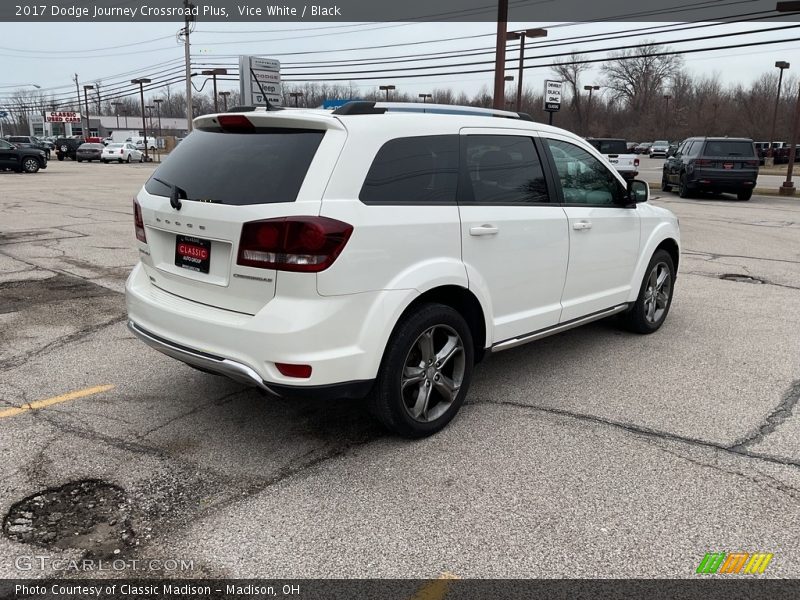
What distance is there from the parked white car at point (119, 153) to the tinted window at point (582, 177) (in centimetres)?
4843

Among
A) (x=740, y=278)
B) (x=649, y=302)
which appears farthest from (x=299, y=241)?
(x=740, y=278)

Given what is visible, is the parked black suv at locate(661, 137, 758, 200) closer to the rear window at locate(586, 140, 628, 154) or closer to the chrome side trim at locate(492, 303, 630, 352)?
the rear window at locate(586, 140, 628, 154)

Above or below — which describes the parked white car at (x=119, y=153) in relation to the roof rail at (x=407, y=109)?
below

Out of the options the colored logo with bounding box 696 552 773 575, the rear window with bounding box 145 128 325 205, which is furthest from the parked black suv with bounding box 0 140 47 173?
the colored logo with bounding box 696 552 773 575

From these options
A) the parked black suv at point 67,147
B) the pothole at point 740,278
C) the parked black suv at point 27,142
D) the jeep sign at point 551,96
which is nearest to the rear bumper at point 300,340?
the pothole at point 740,278

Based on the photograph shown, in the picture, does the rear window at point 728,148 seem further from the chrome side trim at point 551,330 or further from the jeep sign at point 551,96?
the chrome side trim at point 551,330

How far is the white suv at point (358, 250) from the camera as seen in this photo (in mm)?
3178

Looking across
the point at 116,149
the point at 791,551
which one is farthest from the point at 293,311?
the point at 116,149

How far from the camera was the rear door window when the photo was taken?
19.7 metres

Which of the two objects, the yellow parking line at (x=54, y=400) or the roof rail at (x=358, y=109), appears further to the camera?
the yellow parking line at (x=54, y=400)

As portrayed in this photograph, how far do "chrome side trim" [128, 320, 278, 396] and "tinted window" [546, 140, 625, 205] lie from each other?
2668 millimetres

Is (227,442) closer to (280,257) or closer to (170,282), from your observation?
(170,282)

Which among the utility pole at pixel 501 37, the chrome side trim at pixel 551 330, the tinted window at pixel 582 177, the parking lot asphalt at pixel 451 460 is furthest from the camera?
the utility pole at pixel 501 37

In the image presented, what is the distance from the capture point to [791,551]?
9.16 feet
